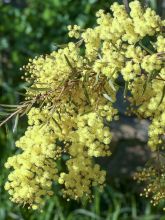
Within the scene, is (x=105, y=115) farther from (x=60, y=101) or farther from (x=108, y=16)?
(x=108, y=16)

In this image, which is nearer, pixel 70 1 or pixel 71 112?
pixel 71 112

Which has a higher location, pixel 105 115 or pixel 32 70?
pixel 32 70

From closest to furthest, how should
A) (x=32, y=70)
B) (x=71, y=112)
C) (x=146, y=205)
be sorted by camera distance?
(x=71, y=112), (x=32, y=70), (x=146, y=205)

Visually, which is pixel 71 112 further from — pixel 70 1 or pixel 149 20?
pixel 70 1

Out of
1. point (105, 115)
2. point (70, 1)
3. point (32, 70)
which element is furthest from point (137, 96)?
point (70, 1)

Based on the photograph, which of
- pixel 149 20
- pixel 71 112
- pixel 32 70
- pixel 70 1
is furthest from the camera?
pixel 70 1

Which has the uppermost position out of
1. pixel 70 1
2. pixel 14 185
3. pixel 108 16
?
pixel 70 1

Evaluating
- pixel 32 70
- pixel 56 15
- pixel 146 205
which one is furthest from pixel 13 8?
pixel 32 70
